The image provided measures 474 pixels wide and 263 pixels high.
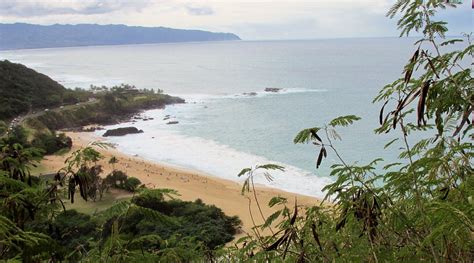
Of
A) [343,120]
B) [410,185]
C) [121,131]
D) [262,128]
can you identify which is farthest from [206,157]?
[343,120]

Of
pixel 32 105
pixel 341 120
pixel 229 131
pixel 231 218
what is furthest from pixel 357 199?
pixel 32 105

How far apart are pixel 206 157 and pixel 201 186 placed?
20.8ft

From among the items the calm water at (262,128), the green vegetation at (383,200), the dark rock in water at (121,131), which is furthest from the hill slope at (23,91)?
the green vegetation at (383,200)

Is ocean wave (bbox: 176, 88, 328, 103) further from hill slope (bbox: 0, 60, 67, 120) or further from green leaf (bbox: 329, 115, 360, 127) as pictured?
green leaf (bbox: 329, 115, 360, 127)

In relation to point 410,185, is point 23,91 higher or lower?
lower

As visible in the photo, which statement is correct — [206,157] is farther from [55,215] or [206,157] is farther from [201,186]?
[55,215]

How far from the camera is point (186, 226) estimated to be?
45.9ft

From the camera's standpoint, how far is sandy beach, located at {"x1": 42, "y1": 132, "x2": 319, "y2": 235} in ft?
60.9

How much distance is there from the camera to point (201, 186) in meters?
22.4

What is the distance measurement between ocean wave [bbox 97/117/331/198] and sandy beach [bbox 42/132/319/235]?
897mm

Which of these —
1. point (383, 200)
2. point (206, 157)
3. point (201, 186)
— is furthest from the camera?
point (206, 157)

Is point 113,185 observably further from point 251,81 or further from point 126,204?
point 251,81

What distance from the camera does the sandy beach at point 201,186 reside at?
731 inches

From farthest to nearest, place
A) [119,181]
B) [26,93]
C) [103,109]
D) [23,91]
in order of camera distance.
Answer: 1. [103,109]
2. [26,93]
3. [23,91]
4. [119,181]
